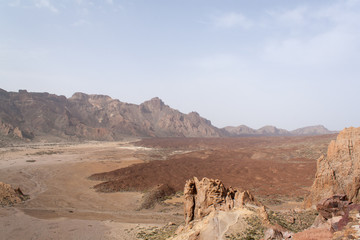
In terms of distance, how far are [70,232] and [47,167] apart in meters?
31.3

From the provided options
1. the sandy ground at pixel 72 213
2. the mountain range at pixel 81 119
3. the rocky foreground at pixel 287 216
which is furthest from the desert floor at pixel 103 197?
the mountain range at pixel 81 119

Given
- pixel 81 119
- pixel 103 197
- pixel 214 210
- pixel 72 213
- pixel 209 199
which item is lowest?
pixel 103 197

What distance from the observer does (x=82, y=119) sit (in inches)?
5935

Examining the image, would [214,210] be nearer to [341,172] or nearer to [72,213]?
[341,172]

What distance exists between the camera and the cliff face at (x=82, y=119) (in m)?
107

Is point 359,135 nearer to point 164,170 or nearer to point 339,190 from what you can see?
point 339,190

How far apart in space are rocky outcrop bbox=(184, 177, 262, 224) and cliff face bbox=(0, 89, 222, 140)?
328 feet

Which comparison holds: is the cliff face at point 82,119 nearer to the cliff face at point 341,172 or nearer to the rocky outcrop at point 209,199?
the rocky outcrop at point 209,199

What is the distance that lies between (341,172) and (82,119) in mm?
156260

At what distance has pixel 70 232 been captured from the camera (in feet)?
48.0

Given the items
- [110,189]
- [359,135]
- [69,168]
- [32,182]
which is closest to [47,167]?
[69,168]

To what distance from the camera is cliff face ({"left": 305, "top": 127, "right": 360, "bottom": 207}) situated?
13016 mm

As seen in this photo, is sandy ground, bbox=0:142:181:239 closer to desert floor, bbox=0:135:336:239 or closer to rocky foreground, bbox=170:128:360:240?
desert floor, bbox=0:135:336:239

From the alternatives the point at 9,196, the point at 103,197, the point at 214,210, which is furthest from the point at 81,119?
the point at 214,210
